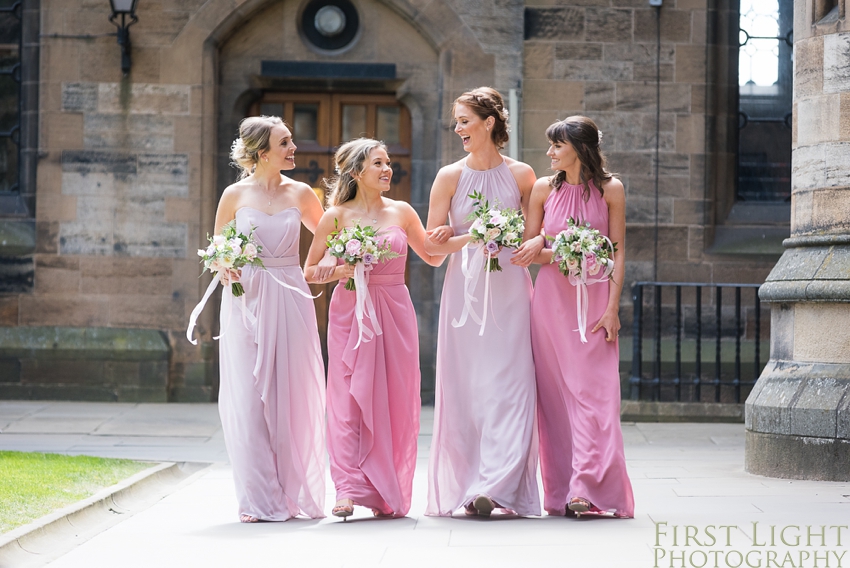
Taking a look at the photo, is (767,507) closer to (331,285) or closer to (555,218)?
(555,218)

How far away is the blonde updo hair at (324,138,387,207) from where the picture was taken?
6023 millimetres

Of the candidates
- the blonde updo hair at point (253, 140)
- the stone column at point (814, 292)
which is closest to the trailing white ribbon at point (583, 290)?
the blonde updo hair at point (253, 140)

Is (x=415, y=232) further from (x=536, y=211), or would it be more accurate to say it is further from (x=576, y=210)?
(x=576, y=210)

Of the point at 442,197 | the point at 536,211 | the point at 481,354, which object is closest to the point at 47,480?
the point at 481,354

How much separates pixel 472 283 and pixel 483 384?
1.72 ft

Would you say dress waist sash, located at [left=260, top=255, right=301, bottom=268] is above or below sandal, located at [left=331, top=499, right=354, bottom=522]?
above

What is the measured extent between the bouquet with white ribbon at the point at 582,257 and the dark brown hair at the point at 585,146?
0.79 ft

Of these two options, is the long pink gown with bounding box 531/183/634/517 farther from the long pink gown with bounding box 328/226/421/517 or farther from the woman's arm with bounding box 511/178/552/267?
the long pink gown with bounding box 328/226/421/517

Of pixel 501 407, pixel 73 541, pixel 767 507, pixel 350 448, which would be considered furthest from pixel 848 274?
pixel 73 541

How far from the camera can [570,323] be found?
5922mm

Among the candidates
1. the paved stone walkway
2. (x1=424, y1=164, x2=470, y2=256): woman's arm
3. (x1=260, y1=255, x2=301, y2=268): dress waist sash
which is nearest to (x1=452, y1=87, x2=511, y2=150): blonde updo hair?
(x1=424, y1=164, x2=470, y2=256): woman's arm

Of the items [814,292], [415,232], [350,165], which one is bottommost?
[814,292]

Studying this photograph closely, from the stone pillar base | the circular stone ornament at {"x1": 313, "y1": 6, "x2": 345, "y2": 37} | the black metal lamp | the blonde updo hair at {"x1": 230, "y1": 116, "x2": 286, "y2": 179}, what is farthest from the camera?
the circular stone ornament at {"x1": 313, "y1": 6, "x2": 345, "y2": 37}

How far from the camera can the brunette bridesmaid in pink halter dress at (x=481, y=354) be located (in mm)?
5781
